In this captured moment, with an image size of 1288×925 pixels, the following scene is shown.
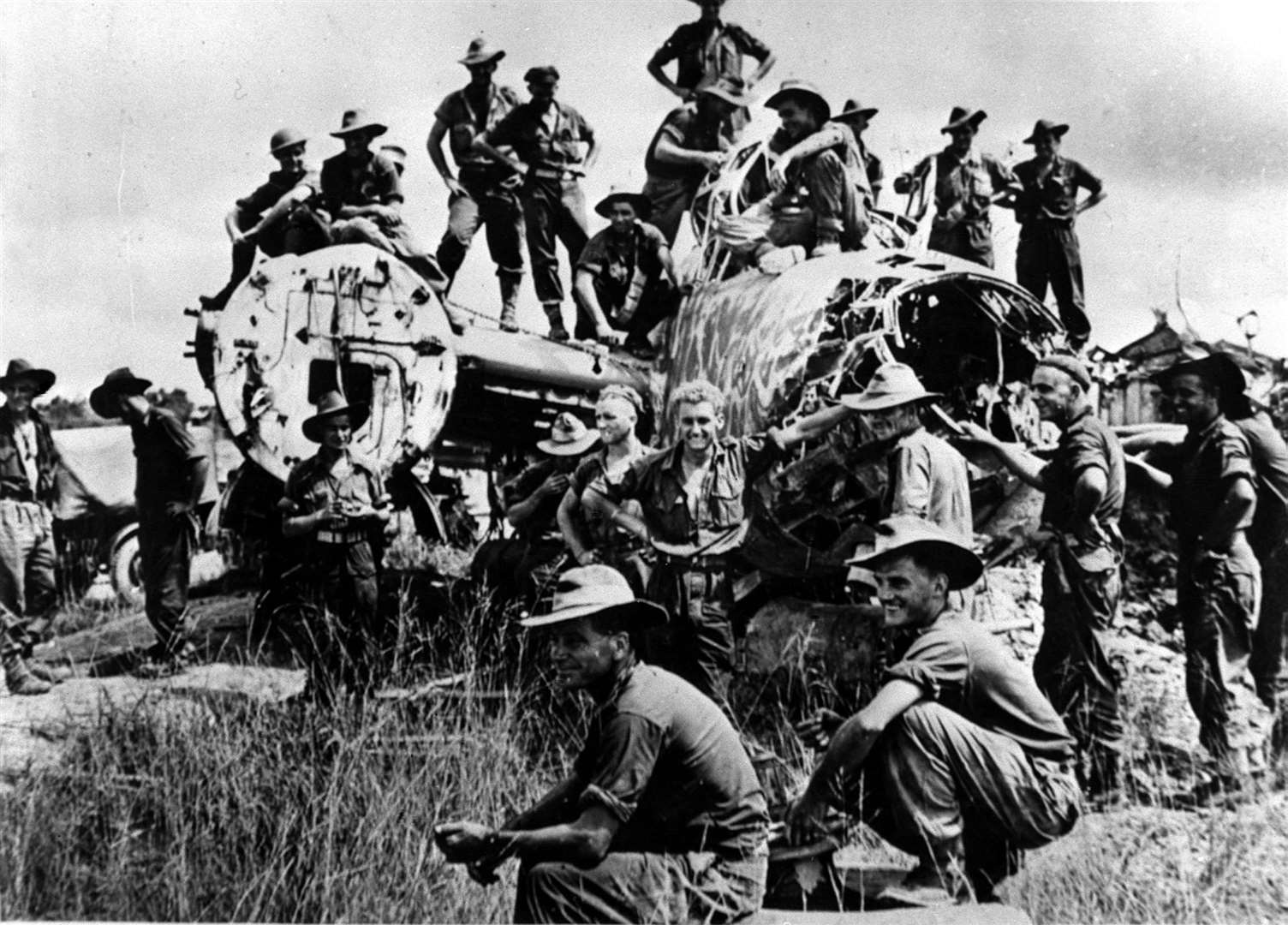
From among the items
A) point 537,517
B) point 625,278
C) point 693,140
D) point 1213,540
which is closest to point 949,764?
point 1213,540

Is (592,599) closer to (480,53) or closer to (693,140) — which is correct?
(480,53)

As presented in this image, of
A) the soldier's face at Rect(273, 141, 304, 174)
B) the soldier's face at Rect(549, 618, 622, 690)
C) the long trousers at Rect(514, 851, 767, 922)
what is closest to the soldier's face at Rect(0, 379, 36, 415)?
the soldier's face at Rect(273, 141, 304, 174)

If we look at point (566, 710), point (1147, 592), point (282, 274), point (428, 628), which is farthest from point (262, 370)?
point (1147, 592)

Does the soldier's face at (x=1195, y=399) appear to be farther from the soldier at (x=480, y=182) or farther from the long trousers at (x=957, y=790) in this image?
the soldier at (x=480, y=182)

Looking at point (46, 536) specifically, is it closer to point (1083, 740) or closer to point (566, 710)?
point (566, 710)

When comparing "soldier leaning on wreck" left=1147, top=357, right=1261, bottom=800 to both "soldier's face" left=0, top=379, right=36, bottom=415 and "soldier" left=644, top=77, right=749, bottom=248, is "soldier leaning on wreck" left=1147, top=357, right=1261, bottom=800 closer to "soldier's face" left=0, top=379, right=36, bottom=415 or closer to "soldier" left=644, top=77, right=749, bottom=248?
"soldier" left=644, top=77, right=749, bottom=248

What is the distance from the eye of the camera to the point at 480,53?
26.9 feet

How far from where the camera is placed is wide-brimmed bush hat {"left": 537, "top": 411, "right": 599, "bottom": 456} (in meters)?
7.89

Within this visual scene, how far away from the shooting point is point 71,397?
7.99m

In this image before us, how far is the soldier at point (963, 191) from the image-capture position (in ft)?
28.3

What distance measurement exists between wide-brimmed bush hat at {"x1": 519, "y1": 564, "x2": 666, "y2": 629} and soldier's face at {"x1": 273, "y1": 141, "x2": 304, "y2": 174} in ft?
11.2

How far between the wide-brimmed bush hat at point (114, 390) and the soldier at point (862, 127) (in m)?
4.00

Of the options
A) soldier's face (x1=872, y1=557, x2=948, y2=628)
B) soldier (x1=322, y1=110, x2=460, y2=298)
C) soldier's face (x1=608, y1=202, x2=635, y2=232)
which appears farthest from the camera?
soldier's face (x1=608, y1=202, x2=635, y2=232)

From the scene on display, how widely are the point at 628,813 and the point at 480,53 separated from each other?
452cm
